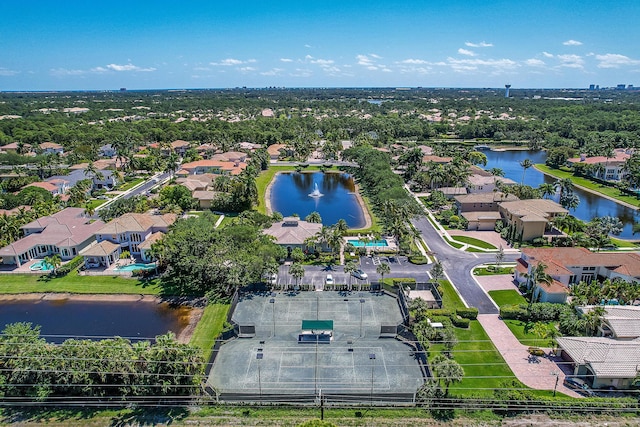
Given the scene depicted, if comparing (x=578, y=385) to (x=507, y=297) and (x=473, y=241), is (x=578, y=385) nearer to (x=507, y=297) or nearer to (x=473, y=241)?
(x=507, y=297)

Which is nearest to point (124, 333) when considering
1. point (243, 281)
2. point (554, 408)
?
point (243, 281)

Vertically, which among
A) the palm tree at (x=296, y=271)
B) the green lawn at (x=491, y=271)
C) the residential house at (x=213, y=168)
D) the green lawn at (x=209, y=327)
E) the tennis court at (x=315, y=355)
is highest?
A: the residential house at (x=213, y=168)

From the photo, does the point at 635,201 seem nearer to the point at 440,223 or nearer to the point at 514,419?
the point at 440,223

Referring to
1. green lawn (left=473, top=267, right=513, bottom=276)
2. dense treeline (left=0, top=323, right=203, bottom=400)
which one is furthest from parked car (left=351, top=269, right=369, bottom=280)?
dense treeline (left=0, top=323, right=203, bottom=400)

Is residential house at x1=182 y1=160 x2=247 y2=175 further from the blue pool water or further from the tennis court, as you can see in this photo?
the tennis court

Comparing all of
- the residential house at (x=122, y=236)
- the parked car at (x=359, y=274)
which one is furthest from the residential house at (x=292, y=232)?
the residential house at (x=122, y=236)

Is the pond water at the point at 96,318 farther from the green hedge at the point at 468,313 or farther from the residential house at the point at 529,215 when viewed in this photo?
the residential house at the point at 529,215
